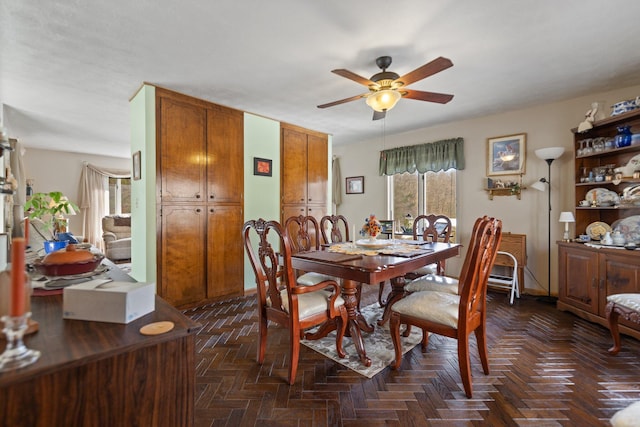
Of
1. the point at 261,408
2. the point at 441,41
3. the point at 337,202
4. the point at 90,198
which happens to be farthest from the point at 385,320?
the point at 90,198

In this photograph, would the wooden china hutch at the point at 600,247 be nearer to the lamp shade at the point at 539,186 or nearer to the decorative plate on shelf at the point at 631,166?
the decorative plate on shelf at the point at 631,166

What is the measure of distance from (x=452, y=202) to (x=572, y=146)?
158 cm

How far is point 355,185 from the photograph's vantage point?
6004mm

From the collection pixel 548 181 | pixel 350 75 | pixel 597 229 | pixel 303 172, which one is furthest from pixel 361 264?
pixel 548 181

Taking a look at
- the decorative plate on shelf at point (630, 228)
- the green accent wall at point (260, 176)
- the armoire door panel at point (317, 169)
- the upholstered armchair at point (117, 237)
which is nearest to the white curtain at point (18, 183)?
the upholstered armchair at point (117, 237)

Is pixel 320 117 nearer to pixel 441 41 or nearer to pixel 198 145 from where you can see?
pixel 198 145

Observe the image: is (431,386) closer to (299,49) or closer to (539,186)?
(299,49)


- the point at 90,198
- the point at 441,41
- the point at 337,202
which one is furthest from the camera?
the point at 90,198

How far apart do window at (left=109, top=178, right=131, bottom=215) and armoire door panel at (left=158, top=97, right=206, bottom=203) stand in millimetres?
5413

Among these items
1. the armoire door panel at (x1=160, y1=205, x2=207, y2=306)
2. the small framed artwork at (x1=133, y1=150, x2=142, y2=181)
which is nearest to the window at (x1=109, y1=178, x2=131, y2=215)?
the small framed artwork at (x1=133, y1=150, x2=142, y2=181)

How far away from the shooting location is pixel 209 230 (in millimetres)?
3557

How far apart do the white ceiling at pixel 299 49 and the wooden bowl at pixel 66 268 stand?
1.62m

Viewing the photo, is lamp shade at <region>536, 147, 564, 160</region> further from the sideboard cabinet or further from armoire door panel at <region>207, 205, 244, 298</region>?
armoire door panel at <region>207, 205, 244, 298</region>

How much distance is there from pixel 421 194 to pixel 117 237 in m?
6.25
